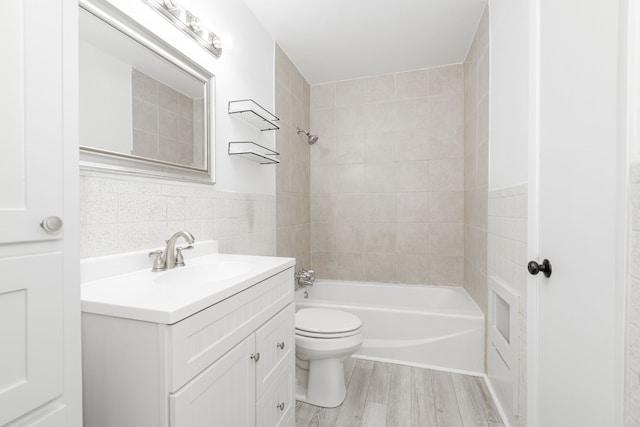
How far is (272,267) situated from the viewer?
47.4 inches

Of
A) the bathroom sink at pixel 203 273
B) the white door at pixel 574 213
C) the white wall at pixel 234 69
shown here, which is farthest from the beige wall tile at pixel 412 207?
the bathroom sink at pixel 203 273

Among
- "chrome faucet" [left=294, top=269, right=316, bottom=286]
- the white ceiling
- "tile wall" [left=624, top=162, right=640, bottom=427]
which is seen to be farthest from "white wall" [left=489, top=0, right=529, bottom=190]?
"chrome faucet" [left=294, top=269, right=316, bottom=286]

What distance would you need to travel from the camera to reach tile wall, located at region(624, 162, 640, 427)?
0.65 metres

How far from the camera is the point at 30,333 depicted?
58cm

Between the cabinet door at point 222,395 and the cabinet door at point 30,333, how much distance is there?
25 cm

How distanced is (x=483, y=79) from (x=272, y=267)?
1906 millimetres

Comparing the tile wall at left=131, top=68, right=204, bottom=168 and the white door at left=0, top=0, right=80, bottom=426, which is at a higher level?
the tile wall at left=131, top=68, right=204, bottom=168

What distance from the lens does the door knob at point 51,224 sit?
1.98 feet

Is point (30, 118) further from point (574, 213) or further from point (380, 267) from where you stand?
point (380, 267)

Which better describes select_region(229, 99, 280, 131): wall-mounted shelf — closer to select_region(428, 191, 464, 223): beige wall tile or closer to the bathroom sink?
the bathroom sink

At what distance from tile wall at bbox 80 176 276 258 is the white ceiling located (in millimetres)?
1259

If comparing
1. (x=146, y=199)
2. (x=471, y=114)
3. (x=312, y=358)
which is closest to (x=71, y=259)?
(x=146, y=199)

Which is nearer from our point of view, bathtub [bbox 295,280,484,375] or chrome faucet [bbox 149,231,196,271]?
chrome faucet [bbox 149,231,196,271]

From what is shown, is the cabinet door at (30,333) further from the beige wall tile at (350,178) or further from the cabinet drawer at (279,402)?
the beige wall tile at (350,178)
